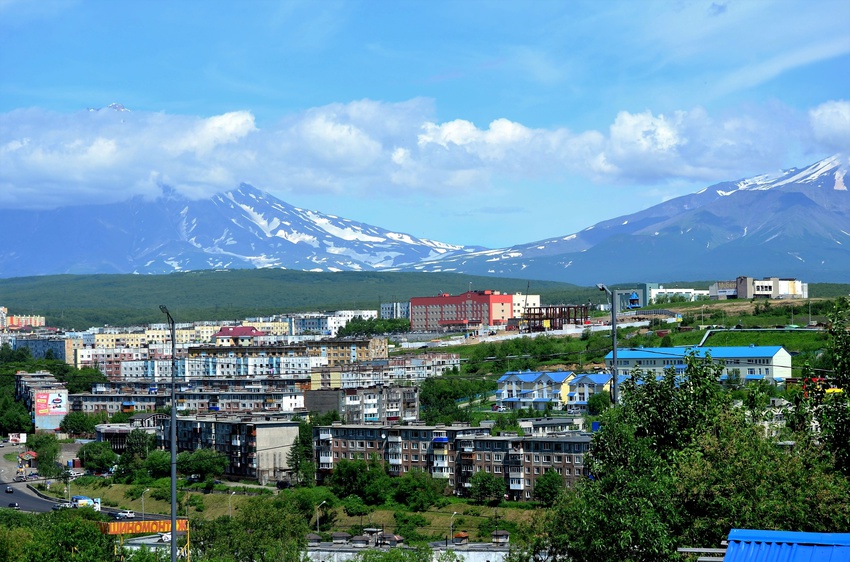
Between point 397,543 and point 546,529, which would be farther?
point 397,543

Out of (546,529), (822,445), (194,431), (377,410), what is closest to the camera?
(822,445)

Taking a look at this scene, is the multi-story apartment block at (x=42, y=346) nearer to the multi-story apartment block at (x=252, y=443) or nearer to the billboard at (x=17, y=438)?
the billboard at (x=17, y=438)

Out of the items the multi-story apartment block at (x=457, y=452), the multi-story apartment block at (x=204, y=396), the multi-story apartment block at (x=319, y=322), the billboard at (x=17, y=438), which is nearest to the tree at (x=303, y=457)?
the multi-story apartment block at (x=457, y=452)

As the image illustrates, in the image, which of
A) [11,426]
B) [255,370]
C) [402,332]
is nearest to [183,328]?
Answer: [402,332]

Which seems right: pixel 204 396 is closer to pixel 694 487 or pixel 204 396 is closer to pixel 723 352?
pixel 723 352

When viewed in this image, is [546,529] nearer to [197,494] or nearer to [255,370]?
[197,494]
